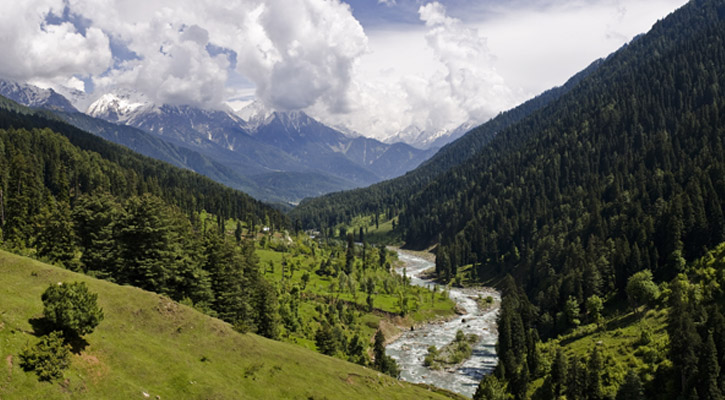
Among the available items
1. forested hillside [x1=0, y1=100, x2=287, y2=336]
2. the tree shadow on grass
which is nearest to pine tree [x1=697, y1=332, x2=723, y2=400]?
forested hillside [x1=0, y1=100, x2=287, y2=336]

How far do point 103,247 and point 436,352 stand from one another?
90.9 meters

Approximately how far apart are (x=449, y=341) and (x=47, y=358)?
12214 cm

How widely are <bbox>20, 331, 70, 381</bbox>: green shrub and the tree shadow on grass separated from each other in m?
1.94

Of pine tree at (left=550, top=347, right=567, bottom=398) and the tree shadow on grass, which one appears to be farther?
pine tree at (left=550, top=347, right=567, bottom=398)

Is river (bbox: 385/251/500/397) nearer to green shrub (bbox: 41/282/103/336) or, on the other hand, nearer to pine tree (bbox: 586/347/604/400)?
pine tree (bbox: 586/347/604/400)

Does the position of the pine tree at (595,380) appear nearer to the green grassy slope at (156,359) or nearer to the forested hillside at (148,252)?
the green grassy slope at (156,359)

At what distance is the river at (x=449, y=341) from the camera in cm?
10931

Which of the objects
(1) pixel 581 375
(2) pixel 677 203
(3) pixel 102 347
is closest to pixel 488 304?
(2) pixel 677 203

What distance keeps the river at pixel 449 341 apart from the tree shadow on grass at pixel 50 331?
3239 inches

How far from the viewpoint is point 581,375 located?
3319 inches

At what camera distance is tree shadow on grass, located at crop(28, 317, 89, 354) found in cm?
4044

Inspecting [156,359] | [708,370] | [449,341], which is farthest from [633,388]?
[156,359]

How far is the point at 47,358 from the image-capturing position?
121 ft

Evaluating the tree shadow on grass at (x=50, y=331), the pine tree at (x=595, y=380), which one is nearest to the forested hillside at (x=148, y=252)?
the tree shadow on grass at (x=50, y=331)
